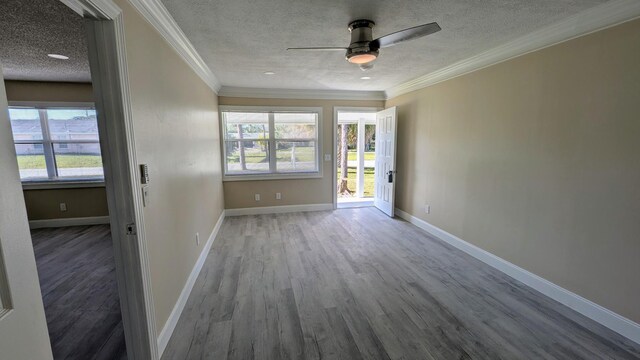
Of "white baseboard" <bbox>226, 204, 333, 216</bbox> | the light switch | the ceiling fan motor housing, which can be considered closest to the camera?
the light switch

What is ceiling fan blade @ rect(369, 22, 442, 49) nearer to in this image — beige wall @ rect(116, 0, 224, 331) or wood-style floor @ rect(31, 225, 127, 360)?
beige wall @ rect(116, 0, 224, 331)

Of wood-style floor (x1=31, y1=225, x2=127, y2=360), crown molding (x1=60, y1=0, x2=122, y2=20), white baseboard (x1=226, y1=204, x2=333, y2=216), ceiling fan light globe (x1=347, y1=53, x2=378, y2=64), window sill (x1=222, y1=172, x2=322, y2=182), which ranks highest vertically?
ceiling fan light globe (x1=347, y1=53, x2=378, y2=64)

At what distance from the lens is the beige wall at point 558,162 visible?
Answer: 199 cm

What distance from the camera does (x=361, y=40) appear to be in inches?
86.4

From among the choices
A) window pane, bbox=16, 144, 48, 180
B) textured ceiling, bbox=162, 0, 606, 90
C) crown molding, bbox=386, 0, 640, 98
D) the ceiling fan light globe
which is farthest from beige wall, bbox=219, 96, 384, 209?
the ceiling fan light globe

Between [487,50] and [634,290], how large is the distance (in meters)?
2.46

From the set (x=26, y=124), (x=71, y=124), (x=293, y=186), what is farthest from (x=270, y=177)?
(x=26, y=124)

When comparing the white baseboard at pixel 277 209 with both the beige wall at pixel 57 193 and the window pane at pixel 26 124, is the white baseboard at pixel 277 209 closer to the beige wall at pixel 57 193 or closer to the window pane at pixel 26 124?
the beige wall at pixel 57 193

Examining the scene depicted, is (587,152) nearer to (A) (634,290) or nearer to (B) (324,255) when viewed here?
(A) (634,290)

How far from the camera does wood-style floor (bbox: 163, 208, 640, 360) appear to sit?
1.92 m

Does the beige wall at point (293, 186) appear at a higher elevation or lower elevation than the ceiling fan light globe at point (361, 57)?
lower

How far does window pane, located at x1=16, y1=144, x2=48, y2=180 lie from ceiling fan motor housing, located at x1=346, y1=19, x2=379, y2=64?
209 inches

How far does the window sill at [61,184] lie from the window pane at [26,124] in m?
0.73

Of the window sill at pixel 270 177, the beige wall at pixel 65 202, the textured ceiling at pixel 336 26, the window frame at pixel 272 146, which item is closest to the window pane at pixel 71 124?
the beige wall at pixel 65 202
